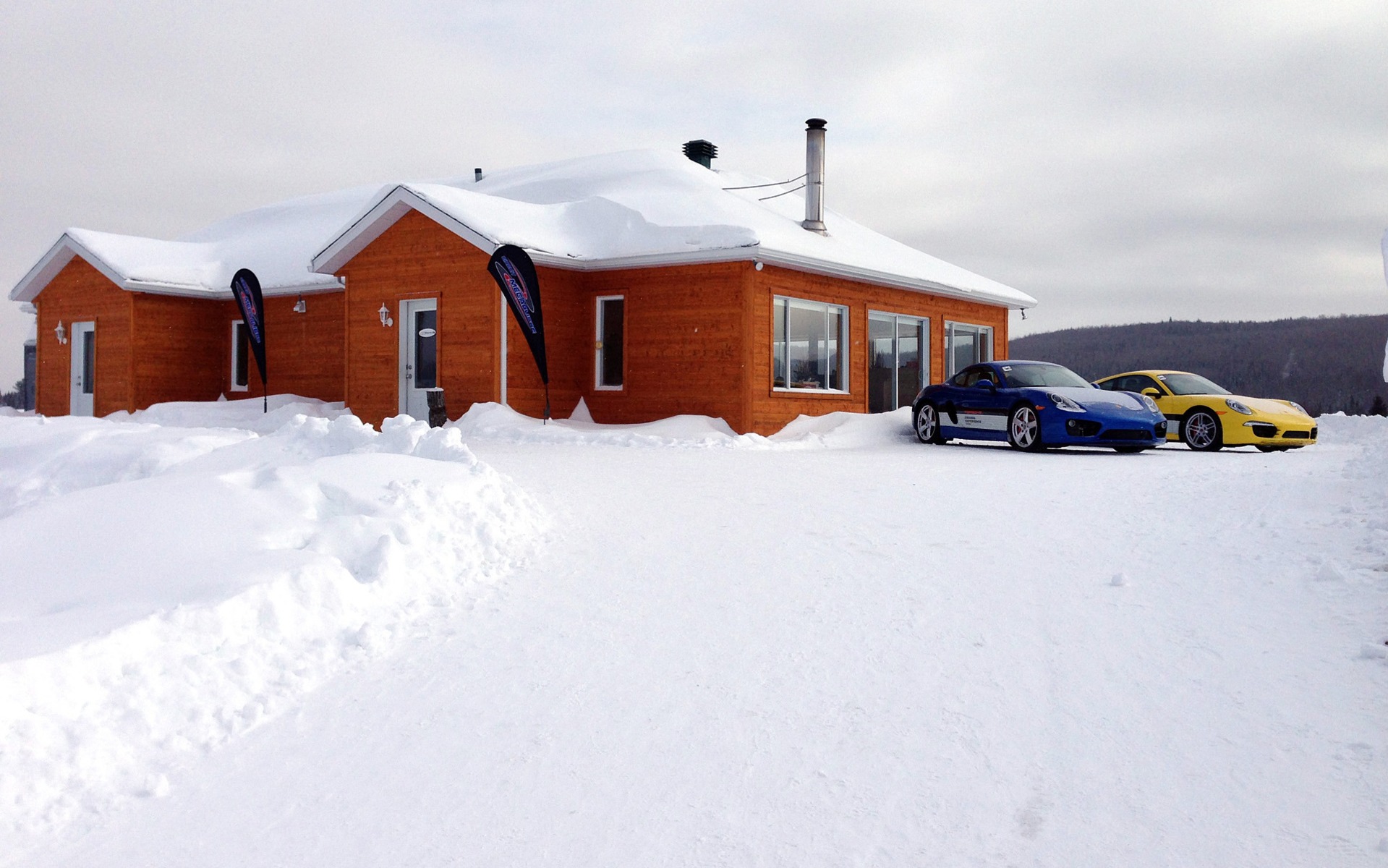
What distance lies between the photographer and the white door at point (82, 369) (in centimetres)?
2339

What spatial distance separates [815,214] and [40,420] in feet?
44.5

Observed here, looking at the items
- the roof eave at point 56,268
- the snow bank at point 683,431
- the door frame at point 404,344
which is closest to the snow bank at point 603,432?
the snow bank at point 683,431

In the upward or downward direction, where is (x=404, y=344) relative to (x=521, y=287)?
downward

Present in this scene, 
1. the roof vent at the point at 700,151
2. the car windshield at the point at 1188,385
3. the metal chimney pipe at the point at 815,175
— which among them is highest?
the roof vent at the point at 700,151

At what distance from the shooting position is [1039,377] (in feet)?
48.2

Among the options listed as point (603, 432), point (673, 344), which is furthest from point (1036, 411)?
point (603, 432)

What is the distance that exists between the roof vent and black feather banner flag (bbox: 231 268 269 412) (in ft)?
36.0

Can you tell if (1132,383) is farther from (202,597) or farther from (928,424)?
(202,597)

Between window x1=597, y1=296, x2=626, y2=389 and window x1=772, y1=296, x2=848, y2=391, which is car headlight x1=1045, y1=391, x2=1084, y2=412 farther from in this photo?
window x1=597, y1=296, x2=626, y2=389

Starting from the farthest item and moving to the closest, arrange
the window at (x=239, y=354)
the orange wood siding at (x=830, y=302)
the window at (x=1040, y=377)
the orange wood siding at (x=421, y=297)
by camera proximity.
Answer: the window at (x=239, y=354), the orange wood siding at (x=421, y=297), the orange wood siding at (x=830, y=302), the window at (x=1040, y=377)

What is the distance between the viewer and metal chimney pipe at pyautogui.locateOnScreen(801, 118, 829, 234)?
19.8 metres

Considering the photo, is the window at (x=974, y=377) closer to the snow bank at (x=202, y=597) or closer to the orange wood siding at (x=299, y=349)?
the snow bank at (x=202, y=597)

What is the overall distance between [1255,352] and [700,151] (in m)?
67.4

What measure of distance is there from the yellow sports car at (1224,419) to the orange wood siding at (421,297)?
10.6 m
